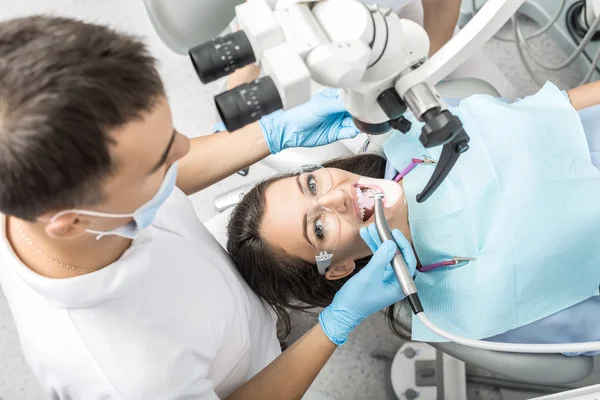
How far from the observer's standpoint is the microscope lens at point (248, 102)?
749 mm

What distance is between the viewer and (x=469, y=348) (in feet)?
4.08

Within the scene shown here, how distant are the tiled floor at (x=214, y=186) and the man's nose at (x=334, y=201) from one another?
2.58 ft

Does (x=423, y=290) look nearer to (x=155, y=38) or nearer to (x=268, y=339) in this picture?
(x=268, y=339)

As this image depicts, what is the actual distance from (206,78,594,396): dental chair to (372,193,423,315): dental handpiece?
7.6 inches

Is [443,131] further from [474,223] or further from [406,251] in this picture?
[474,223]

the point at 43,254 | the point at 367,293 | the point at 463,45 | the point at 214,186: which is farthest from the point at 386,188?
the point at 214,186

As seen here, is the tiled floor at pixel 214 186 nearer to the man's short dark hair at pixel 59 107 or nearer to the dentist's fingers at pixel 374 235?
the dentist's fingers at pixel 374 235

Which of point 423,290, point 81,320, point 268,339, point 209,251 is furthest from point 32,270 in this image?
point 423,290

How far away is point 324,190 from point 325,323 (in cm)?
34

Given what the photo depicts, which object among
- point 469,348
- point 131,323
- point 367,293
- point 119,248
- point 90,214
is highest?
point 90,214

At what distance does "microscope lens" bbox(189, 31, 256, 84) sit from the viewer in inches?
31.0

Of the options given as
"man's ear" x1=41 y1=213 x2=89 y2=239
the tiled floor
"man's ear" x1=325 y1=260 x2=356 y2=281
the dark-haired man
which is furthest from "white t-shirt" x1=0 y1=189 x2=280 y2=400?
the tiled floor

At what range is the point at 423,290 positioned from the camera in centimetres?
Answer: 139

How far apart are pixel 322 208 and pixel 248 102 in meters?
0.66
